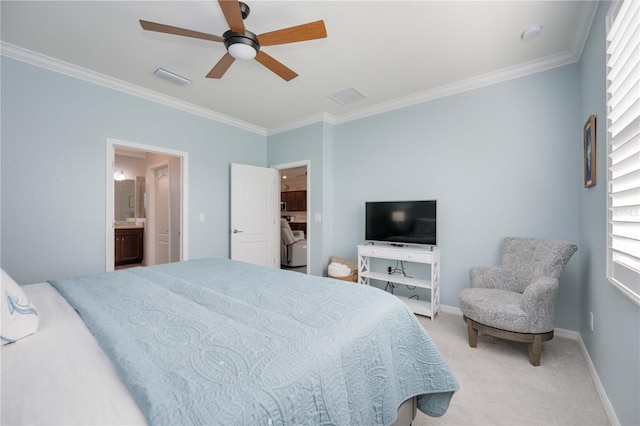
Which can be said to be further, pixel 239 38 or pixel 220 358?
pixel 239 38

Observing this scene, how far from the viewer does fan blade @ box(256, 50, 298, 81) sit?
2.17 m

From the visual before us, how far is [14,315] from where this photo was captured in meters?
1.02

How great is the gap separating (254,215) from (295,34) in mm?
3079

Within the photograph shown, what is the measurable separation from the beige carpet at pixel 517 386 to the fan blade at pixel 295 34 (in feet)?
8.24

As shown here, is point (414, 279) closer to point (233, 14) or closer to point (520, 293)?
point (520, 293)

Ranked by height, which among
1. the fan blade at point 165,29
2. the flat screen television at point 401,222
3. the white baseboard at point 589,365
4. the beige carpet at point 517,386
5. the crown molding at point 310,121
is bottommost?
the beige carpet at point 517,386

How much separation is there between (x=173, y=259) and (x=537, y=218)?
4815 millimetres

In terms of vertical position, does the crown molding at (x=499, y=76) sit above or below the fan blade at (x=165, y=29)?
above

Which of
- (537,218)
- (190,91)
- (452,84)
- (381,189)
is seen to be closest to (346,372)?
(537,218)

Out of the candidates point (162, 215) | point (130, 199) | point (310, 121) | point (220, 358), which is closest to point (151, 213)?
point (162, 215)

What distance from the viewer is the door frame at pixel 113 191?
314 centimetres

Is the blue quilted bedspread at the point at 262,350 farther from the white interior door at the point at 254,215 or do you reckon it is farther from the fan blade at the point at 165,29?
the white interior door at the point at 254,215

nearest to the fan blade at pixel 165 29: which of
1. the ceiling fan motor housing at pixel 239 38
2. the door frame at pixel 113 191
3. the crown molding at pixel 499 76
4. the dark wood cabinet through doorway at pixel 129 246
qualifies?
the ceiling fan motor housing at pixel 239 38

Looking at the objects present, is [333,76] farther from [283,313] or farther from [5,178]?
[5,178]
